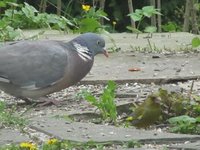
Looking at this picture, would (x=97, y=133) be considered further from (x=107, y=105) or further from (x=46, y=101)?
(x=46, y=101)

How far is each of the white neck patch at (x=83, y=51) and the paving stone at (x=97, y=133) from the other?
2.66 ft

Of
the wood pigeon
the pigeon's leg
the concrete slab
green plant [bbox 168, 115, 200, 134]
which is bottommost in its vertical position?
the concrete slab

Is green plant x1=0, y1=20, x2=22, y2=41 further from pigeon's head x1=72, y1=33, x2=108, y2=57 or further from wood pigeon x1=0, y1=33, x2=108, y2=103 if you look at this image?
wood pigeon x1=0, y1=33, x2=108, y2=103

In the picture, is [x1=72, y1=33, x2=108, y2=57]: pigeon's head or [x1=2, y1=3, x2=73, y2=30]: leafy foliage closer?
[x1=72, y1=33, x2=108, y2=57]: pigeon's head

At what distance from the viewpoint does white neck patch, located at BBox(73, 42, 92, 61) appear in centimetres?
493

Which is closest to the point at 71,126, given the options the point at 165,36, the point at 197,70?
the point at 197,70

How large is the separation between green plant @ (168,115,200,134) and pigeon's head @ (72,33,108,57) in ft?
3.57

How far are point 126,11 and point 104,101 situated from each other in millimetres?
7527

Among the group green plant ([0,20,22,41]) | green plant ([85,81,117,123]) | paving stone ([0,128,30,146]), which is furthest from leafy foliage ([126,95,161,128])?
green plant ([0,20,22,41])

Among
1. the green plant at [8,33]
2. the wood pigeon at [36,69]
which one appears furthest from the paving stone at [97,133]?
the green plant at [8,33]

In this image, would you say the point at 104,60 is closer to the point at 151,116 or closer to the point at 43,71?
the point at 43,71

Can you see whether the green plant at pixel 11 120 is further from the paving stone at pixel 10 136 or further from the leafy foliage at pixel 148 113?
the leafy foliage at pixel 148 113

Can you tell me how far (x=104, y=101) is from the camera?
427 cm

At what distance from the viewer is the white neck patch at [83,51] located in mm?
4934
